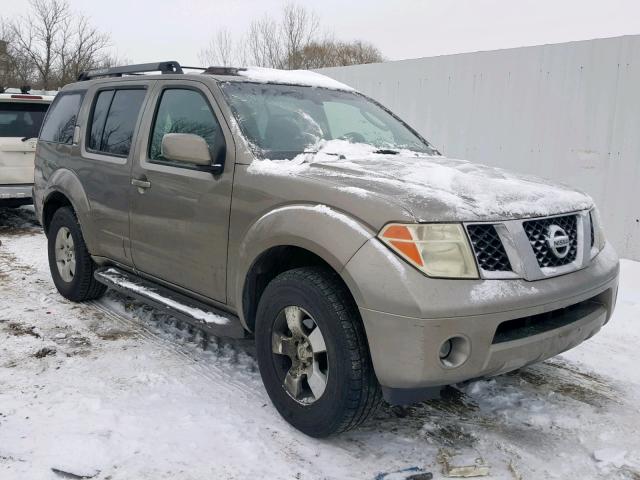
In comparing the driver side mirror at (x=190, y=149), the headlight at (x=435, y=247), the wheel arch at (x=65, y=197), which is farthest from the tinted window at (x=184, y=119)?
the headlight at (x=435, y=247)

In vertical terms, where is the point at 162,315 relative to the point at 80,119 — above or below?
below

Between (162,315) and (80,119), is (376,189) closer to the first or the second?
(162,315)

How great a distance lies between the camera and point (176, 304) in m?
3.79

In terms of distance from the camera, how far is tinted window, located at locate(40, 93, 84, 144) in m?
5.14

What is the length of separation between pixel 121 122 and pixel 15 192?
4.69 metres

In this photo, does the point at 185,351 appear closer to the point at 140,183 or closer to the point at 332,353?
the point at 140,183

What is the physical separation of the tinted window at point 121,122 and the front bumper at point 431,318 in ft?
8.03

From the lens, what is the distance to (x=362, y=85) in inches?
408

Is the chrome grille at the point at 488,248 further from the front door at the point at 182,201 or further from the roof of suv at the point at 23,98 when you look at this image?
the roof of suv at the point at 23,98

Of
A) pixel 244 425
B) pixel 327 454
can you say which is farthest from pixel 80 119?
pixel 327 454

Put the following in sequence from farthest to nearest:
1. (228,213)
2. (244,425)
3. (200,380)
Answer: (200,380), (228,213), (244,425)

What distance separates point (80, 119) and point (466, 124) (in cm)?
552

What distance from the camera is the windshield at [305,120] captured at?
353 centimetres

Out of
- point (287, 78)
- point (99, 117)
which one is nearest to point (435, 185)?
point (287, 78)
